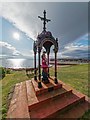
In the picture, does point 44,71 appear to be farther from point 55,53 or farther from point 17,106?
point 17,106

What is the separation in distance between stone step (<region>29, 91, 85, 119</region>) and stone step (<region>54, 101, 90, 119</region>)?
16 cm

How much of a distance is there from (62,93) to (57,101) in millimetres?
591

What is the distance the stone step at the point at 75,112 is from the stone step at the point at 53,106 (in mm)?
161

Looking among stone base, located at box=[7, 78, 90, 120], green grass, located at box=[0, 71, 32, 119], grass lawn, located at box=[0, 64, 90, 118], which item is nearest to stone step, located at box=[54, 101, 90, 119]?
stone base, located at box=[7, 78, 90, 120]

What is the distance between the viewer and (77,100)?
5.61 m

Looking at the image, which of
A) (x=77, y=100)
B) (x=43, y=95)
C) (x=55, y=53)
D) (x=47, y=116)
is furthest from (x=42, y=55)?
(x=47, y=116)

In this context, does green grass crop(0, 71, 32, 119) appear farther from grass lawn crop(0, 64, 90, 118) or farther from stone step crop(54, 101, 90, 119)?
stone step crop(54, 101, 90, 119)

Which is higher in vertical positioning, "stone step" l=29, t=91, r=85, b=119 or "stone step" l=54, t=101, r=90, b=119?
"stone step" l=29, t=91, r=85, b=119

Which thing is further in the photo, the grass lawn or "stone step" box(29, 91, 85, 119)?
the grass lawn

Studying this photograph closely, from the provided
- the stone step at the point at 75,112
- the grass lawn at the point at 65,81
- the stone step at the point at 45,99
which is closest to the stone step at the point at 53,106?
the stone step at the point at 45,99

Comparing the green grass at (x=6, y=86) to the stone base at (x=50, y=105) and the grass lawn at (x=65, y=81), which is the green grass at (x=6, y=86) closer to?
the grass lawn at (x=65, y=81)

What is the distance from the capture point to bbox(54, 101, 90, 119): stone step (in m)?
4.64

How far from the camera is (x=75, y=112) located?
4926 millimetres

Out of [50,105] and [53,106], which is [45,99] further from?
[53,106]
